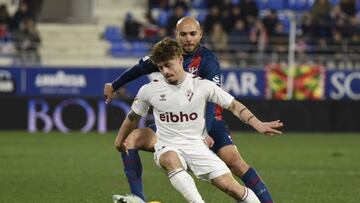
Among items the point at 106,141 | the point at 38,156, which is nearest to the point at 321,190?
the point at 38,156

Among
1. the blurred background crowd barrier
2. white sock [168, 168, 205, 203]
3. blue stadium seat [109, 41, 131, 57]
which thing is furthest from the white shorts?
blue stadium seat [109, 41, 131, 57]

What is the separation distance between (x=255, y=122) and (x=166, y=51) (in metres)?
0.95

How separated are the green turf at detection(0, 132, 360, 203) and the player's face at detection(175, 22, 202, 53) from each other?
2.31 metres

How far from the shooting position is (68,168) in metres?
16.2

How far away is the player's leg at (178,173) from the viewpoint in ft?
29.2

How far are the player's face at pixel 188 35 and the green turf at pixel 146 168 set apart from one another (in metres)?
2.31

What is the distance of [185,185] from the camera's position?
890 cm

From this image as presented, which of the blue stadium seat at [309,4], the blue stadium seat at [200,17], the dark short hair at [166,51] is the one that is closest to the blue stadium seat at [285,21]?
the blue stadium seat at [309,4]

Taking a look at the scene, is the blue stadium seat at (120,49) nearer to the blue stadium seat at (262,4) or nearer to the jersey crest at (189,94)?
the blue stadium seat at (262,4)

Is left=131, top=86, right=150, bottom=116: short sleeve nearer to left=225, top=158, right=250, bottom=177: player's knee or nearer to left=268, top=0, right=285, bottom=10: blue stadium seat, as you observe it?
left=225, top=158, right=250, bottom=177: player's knee

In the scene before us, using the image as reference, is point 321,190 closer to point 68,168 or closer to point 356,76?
point 68,168

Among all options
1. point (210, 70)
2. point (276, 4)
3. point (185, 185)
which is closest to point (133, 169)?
point (210, 70)

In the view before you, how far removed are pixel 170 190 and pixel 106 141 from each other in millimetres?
9582

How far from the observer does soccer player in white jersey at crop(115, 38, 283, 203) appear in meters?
8.91
